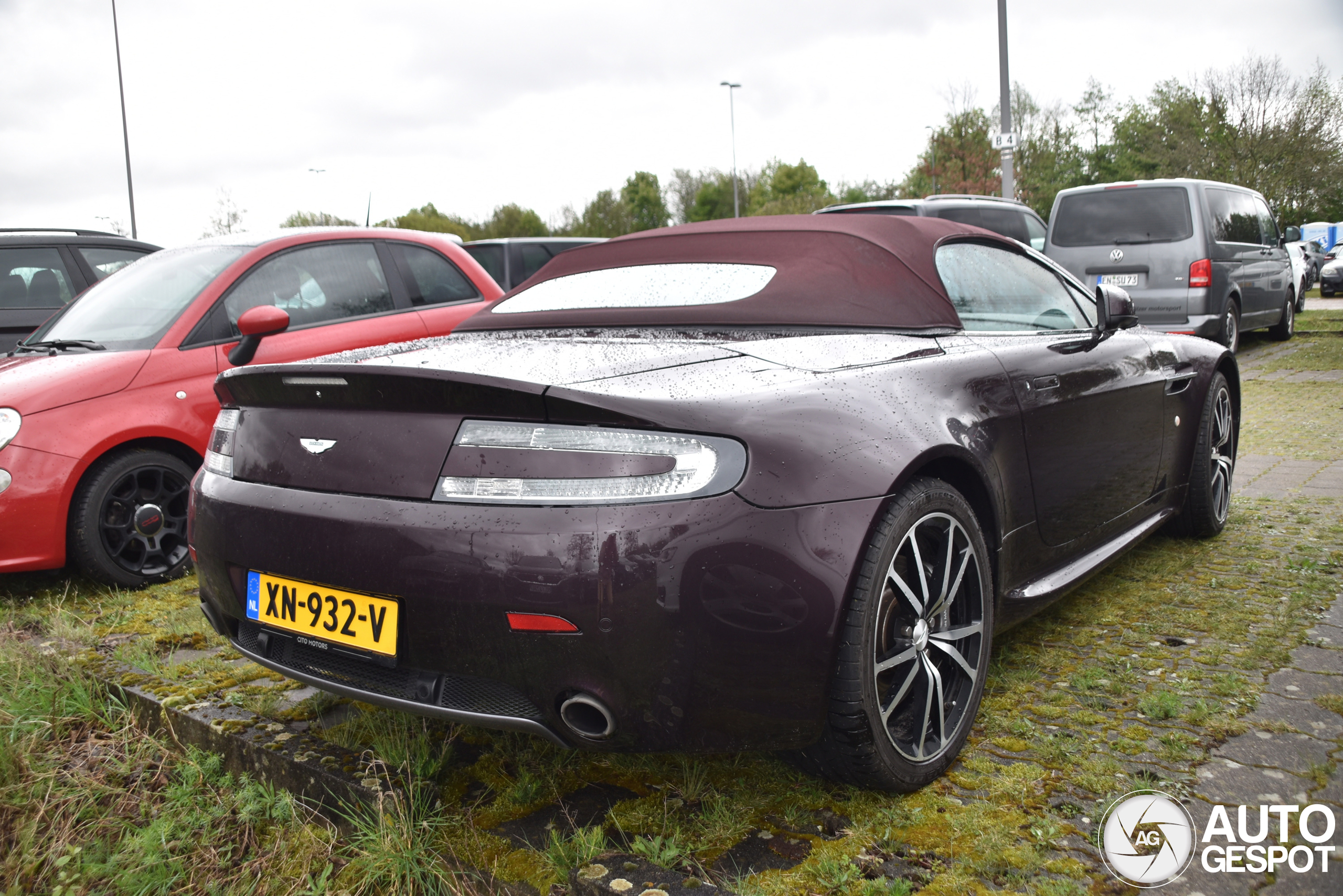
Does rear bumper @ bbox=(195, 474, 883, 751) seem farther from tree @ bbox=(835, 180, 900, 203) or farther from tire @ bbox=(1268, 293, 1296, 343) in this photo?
tree @ bbox=(835, 180, 900, 203)

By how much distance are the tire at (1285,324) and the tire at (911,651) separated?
12284 millimetres

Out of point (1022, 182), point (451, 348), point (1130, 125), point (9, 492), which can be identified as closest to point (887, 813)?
point (451, 348)

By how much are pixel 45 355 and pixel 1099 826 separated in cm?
470

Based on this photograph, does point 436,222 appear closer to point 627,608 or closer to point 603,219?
point 603,219

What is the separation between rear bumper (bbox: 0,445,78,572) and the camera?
3.99 m

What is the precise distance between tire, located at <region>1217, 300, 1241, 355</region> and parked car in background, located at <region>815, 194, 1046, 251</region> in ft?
6.41

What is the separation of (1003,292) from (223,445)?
2346 millimetres

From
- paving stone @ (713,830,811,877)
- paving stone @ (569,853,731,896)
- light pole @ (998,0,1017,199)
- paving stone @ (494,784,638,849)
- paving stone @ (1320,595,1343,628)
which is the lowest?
paving stone @ (1320,595,1343,628)

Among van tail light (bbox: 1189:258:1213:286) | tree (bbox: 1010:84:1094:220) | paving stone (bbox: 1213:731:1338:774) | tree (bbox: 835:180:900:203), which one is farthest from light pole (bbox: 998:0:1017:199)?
tree (bbox: 835:180:900:203)

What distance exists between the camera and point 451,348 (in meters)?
2.51

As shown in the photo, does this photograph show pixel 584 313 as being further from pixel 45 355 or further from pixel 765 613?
pixel 45 355

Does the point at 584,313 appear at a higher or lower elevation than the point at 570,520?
higher

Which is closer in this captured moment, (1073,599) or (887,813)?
(887,813)

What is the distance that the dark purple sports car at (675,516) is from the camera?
1.86 m
